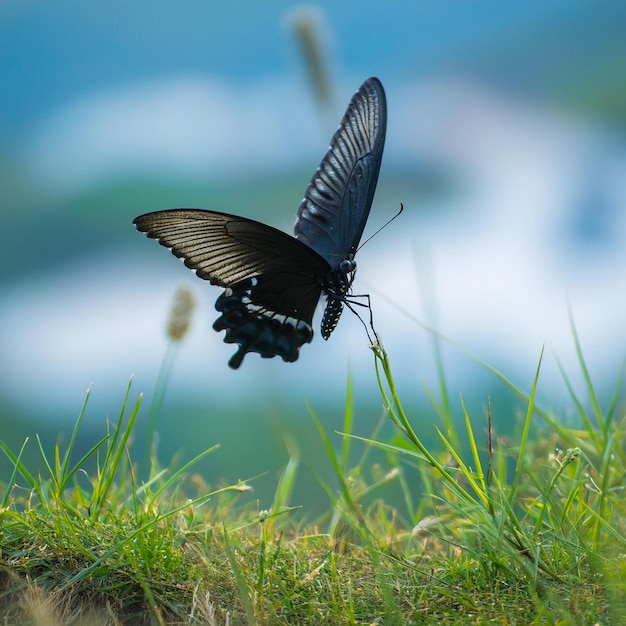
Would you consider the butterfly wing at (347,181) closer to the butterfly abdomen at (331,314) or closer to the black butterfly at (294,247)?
the black butterfly at (294,247)

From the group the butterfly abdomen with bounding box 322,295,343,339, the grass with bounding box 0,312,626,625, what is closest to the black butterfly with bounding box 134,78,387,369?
the butterfly abdomen with bounding box 322,295,343,339

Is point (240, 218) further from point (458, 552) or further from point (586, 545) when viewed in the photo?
point (586, 545)

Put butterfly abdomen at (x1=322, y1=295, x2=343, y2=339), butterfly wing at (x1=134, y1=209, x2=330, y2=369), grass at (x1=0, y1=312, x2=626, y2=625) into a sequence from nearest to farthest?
grass at (x1=0, y1=312, x2=626, y2=625) → butterfly wing at (x1=134, y1=209, x2=330, y2=369) → butterfly abdomen at (x1=322, y1=295, x2=343, y2=339)

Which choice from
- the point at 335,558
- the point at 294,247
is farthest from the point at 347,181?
the point at 335,558

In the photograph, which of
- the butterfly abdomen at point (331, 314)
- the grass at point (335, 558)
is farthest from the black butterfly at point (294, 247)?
the grass at point (335, 558)

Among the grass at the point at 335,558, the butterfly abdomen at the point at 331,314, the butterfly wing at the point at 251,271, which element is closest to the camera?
the grass at the point at 335,558

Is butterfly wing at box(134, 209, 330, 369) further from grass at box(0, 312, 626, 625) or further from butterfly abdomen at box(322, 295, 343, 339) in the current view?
grass at box(0, 312, 626, 625)

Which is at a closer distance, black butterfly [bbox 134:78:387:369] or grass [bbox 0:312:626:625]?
grass [bbox 0:312:626:625]

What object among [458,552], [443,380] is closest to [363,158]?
[443,380]
